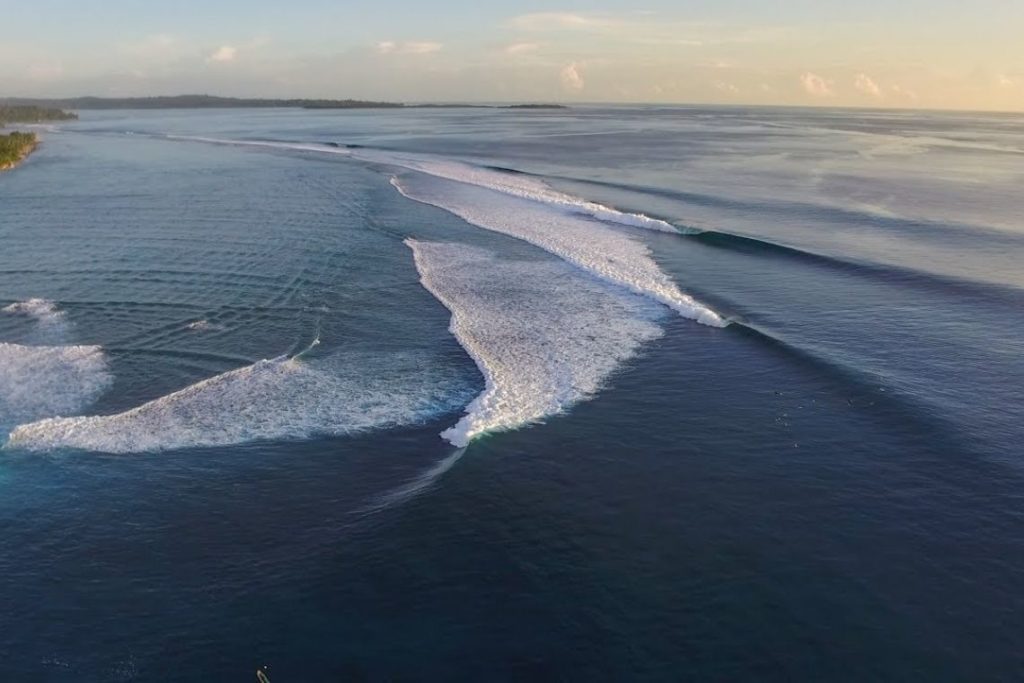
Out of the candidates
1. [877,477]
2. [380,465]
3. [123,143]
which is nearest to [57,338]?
[380,465]

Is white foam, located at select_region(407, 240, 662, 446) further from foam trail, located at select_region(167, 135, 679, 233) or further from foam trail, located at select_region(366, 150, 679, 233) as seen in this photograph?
foam trail, located at select_region(167, 135, 679, 233)

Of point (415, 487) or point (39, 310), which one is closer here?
point (415, 487)

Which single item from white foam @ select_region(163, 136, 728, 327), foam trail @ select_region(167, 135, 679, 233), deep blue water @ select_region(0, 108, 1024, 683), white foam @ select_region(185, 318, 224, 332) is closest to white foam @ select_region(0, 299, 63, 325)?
deep blue water @ select_region(0, 108, 1024, 683)

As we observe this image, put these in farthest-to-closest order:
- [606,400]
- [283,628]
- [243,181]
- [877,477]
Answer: [243,181] → [606,400] → [877,477] → [283,628]

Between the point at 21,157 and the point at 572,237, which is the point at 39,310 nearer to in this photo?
the point at 572,237

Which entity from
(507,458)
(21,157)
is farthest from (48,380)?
(21,157)

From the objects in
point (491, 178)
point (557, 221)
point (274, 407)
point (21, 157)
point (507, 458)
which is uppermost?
point (21, 157)

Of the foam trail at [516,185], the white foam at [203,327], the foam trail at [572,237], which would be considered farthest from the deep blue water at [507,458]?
the foam trail at [516,185]

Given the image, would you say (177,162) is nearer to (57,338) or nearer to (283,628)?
(57,338)


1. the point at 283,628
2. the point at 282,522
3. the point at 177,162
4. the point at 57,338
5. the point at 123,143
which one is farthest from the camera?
the point at 123,143
